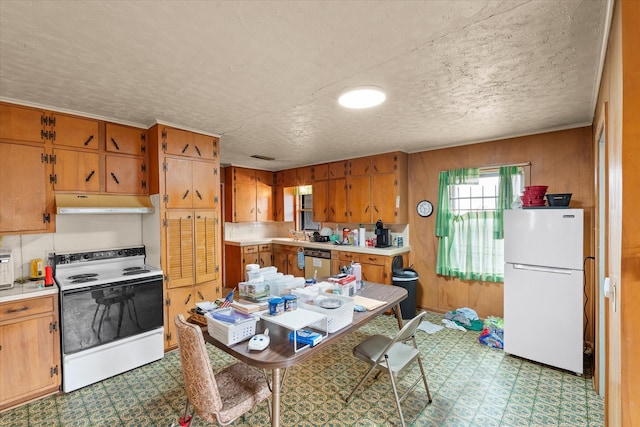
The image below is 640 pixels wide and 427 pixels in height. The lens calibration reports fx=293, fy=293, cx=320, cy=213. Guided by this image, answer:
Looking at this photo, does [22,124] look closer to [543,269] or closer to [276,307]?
[276,307]

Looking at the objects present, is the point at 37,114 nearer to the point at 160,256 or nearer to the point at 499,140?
the point at 160,256

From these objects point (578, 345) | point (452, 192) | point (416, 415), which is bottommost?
point (416, 415)

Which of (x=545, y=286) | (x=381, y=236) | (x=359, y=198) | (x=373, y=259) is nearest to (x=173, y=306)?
(x=373, y=259)

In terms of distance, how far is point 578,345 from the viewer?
8.88 feet

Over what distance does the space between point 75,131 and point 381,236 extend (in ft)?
13.1

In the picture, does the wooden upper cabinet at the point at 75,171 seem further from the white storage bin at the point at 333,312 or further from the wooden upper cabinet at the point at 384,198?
the wooden upper cabinet at the point at 384,198

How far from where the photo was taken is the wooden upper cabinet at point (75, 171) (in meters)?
2.72

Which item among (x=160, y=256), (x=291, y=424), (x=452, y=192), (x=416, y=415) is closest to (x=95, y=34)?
(x=160, y=256)

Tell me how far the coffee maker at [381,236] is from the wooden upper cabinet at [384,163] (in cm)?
83

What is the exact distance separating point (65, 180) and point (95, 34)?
5.99 ft

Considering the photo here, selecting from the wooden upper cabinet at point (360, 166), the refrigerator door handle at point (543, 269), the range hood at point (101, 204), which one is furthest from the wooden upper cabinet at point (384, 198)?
the range hood at point (101, 204)

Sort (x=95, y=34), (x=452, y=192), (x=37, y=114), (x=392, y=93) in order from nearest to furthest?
1. (x=95, y=34)
2. (x=392, y=93)
3. (x=37, y=114)
4. (x=452, y=192)

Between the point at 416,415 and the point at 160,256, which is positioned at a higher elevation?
the point at 160,256

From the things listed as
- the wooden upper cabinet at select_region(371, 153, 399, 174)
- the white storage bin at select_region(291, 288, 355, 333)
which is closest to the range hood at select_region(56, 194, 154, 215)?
the white storage bin at select_region(291, 288, 355, 333)
